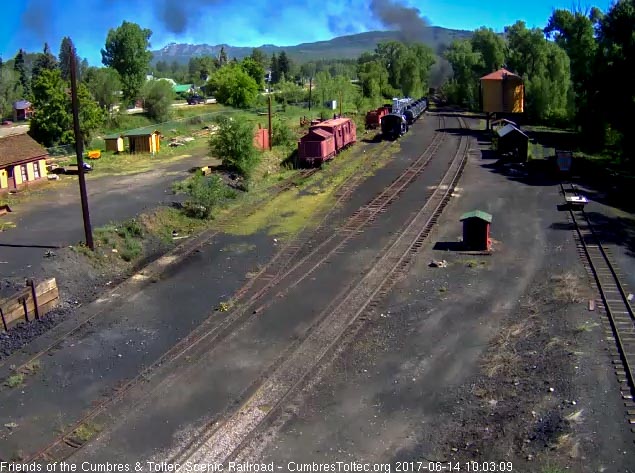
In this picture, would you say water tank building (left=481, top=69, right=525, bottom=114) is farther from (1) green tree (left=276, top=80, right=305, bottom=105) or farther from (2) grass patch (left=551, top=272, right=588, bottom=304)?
(2) grass patch (left=551, top=272, right=588, bottom=304)

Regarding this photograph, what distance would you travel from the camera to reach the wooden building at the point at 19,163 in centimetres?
3152

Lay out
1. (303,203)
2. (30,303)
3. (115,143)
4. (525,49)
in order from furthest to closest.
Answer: (525,49), (115,143), (303,203), (30,303)

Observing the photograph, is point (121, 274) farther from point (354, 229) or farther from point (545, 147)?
point (545, 147)

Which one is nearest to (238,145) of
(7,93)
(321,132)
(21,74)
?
(321,132)

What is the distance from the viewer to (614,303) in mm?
16922

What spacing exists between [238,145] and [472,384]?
23.4 metres

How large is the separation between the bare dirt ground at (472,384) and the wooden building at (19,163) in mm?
22747

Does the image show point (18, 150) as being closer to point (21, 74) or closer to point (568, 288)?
point (568, 288)

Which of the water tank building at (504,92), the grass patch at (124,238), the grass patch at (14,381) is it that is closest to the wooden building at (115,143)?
the grass patch at (124,238)

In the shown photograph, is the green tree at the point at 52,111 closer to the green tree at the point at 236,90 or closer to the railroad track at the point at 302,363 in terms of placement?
the railroad track at the point at 302,363

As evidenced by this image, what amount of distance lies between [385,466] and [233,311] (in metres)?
7.83

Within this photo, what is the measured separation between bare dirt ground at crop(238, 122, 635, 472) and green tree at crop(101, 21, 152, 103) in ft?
242

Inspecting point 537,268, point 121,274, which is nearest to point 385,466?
point 537,268

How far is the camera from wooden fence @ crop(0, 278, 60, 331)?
15976 millimetres
